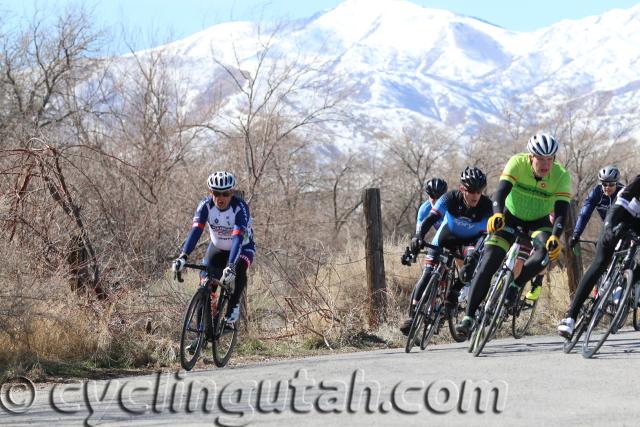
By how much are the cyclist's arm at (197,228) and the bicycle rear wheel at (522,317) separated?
3.68 meters

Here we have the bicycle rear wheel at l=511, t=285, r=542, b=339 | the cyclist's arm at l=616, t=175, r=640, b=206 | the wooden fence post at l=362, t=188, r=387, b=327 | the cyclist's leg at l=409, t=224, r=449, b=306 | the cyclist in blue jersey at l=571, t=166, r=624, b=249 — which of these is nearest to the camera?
the cyclist's arm at l=616, t=175, r=640, b=206

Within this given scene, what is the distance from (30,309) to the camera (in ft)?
37.6

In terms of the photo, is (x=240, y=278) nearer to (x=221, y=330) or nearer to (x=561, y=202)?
(x=221, y=330)

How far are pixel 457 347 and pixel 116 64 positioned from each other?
21.1 metres

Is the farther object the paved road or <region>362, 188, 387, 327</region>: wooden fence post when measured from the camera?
<region>362, 188, 387, 327</region>: wooden fence post

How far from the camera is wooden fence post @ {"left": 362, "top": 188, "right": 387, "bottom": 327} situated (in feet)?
46.3

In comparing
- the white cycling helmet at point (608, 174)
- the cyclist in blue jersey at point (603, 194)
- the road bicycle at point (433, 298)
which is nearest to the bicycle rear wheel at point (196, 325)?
the road bicycle at point (433, 298)

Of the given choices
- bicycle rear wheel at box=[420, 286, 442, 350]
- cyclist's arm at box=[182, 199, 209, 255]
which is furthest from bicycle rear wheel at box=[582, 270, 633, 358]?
cyclist's arm at box=[182, 199, 209, 255]

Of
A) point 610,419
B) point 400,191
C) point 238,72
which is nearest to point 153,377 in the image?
point 610,419

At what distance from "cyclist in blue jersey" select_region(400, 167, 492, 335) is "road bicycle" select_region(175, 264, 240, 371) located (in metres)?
2.15

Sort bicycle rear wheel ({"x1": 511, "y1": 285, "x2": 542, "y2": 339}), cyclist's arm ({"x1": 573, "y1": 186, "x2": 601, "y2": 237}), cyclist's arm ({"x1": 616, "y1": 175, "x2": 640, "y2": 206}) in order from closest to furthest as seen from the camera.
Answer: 1. cyclist's arm ({"x1": 616, "y1": 175, "x2": 640, "y2": 206})
2. bicycle rear wheel ({"x1": 511, "y1": 285, "x2": 542, "y2": 339})
3. cyclist's arm ({"x1": 573, "y1": 186, "x2": 601, "y2": 237})

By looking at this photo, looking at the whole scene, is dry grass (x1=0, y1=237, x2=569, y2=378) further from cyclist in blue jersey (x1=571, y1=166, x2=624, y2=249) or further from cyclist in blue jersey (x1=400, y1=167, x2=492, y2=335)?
cyclist in blue jersey (x1=571, y1=166, x2=624, y2=249)

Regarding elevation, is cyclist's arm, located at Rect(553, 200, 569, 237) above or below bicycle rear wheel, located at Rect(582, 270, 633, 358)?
above

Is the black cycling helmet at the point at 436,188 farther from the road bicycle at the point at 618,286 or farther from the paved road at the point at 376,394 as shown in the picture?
the road bicycle at the point at 618,286
